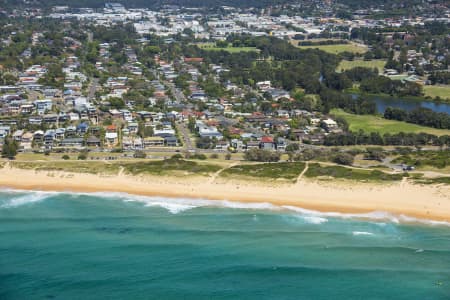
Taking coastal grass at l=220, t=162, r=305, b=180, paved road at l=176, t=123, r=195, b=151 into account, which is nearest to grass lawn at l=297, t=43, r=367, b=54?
paved road at l=176, t=123, r=195, b=151

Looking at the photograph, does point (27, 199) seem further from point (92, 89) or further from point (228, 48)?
point (228, 48)

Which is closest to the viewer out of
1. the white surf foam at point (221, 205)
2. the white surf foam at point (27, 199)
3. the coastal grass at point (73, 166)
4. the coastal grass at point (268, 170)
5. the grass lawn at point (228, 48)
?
the white surf foam at point (221, 205)

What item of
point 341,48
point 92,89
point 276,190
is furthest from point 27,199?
point 341,48

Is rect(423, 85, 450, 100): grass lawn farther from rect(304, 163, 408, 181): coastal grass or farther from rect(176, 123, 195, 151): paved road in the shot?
rect(304, 163, 408, 181): coastal grass

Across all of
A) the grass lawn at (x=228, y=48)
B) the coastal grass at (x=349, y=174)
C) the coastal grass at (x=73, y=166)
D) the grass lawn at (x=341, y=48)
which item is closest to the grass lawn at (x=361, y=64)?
the grass lawn at (x=341, y=48)

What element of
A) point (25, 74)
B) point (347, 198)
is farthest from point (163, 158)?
point (25, 74)

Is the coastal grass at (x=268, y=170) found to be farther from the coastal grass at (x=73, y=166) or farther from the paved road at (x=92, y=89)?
the paved road at (x=92, y=89)
